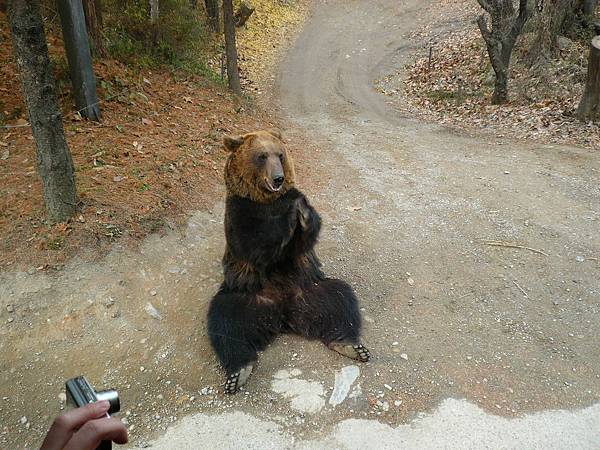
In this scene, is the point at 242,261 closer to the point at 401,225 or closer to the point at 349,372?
the point at 349,372

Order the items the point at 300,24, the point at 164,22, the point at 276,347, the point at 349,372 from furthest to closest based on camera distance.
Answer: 1. the point at 300,24
2. the point at 164,22
3. the point at 276,347
4. the point at 349,372

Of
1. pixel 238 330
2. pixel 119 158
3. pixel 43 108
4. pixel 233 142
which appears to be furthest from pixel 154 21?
pixel 238 330

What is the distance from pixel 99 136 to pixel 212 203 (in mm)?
2224

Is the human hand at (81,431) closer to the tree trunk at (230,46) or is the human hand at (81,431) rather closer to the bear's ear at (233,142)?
the bear's ear at (233,142)

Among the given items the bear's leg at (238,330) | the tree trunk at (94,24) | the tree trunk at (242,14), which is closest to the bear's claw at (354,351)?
the bear's leg at (238,330)

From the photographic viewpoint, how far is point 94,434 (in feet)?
3.80

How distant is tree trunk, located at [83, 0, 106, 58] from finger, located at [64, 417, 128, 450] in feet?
31.9

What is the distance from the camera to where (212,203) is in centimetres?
720

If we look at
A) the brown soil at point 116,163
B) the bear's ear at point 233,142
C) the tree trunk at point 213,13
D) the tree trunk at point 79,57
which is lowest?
the brown soil at point 116,163

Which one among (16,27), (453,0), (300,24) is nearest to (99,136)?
(16,27)

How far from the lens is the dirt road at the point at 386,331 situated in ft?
13.5

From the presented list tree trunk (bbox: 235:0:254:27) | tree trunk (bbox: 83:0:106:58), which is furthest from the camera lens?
tree trunk (bbox: 235:0:254:27)

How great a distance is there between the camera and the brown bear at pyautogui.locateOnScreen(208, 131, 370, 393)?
4.59 m

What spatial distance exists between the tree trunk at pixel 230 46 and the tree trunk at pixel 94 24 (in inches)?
116
